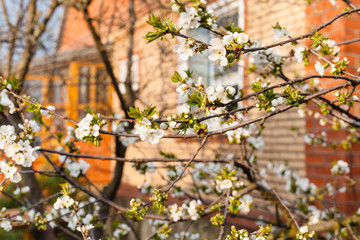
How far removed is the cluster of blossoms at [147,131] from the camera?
145cm

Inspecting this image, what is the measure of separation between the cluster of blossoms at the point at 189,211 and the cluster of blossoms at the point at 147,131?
80 centimetres

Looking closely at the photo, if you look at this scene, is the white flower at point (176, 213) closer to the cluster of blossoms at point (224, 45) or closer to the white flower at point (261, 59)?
the white flower at point (261, 59)

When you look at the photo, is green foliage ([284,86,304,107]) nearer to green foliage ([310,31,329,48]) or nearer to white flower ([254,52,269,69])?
green foliage ([310,31,329,48])

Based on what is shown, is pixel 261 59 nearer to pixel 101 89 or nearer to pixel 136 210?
pixel 136 210

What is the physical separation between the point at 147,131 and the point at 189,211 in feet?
2.93

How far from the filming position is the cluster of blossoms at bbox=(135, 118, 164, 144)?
1449mm

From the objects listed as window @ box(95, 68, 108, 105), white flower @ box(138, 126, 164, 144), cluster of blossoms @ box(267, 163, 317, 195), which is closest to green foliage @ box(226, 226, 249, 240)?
white flower @ box(138, 126, 164, 144)

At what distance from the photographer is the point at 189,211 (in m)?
2.21

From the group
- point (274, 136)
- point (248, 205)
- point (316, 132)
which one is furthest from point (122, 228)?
point (274, 136)

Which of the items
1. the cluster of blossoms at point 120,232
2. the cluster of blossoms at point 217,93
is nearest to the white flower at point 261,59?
the cluster of blossoms at point 217,93

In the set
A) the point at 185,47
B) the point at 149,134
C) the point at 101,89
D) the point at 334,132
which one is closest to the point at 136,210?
the point at 149,134

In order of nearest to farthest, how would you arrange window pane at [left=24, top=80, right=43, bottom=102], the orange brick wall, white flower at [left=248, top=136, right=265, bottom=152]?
1. white flower at [left=248, top=136, right=265, bottom=152]
2. the orange brick wall
3. window pane at [left=24, top=80, right=43, bottom=102]

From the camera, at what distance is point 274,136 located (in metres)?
5.15

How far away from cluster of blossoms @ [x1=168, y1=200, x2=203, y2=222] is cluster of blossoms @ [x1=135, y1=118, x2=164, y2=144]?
2.63 feet
